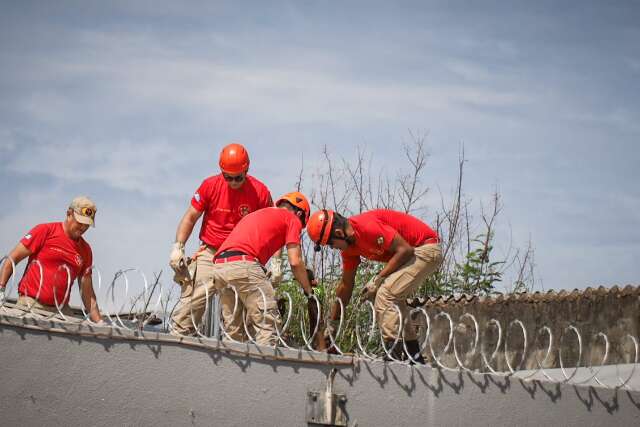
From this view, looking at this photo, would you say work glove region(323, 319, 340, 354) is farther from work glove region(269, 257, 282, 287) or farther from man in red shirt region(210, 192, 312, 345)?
work glove region(269, 257, 282, 287)

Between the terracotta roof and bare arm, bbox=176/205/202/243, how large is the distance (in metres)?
3.93

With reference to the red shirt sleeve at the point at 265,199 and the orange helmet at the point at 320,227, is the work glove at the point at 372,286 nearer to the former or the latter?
the orange helmet at the point at 320,227

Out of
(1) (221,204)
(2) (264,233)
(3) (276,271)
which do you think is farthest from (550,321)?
(2) (264,233)

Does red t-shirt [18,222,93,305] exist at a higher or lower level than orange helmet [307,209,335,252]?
lower

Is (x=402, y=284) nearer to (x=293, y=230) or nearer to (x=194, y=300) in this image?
(x=293, y=230)

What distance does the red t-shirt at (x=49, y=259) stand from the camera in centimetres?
758

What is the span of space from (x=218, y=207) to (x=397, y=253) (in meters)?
1.84

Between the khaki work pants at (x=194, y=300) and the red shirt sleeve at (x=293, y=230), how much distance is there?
0.81 metres

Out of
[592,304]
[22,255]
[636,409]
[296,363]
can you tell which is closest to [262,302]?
[296,363]

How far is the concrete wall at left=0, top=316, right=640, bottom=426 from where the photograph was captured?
652cm

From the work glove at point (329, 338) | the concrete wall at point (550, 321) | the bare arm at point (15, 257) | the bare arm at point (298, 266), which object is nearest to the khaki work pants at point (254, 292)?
the bare arm at point (298, 266)

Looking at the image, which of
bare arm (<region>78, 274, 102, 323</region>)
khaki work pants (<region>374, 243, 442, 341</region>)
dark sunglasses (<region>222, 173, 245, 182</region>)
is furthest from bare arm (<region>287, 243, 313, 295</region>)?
bare arm (<region>78, 274, 102, 323</region>)

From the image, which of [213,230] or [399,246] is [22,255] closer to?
[213,230]

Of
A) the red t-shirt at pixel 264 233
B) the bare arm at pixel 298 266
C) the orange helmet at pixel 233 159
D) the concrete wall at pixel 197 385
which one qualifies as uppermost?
the orange helmet at pixel 233 159
